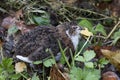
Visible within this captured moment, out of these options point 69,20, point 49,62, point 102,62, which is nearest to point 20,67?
point 49,62

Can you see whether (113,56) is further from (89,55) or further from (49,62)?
(49,62)

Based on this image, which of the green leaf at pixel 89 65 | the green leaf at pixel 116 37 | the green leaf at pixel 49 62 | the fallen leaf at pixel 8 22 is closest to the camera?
the green leaf at pixel 89 65

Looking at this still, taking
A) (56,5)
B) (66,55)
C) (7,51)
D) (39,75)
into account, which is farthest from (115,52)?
(56,5)

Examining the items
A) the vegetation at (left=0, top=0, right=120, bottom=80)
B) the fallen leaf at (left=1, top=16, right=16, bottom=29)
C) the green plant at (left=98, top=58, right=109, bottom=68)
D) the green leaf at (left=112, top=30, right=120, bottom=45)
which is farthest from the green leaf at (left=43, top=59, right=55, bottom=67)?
the fallen leaf at (left=1, top=16, right=16, bottom=29)

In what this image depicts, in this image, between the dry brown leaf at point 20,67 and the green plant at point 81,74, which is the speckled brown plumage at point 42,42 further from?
the green plant at point 81,74

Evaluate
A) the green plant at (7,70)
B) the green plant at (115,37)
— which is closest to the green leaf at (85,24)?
the green plant at (115,37)

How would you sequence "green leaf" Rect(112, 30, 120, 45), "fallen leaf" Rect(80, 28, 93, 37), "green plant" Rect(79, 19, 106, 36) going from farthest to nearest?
1. "green plant" Rect(79, 19, 106, 36)
2. "green leaf" Rect(112, 30, 120, 45)
3. "fallen leaf" Rect(80, 28, 93, 37)

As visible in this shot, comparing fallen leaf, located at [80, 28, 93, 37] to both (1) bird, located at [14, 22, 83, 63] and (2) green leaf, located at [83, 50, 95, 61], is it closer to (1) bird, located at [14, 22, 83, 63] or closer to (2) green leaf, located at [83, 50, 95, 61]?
(1) bird, located at [14, 22, 83, 63]
